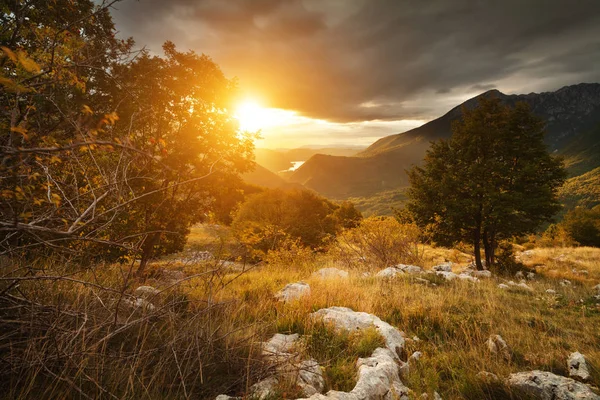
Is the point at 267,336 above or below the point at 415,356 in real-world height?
above

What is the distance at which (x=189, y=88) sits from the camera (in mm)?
9195

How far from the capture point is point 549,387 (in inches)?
129

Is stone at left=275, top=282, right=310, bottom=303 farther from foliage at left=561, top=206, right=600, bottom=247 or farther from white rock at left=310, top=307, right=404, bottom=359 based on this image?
foliage at left=561, top=206, right=600, bottom=247

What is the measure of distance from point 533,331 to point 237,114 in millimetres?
10170

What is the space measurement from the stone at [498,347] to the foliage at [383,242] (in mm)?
9478

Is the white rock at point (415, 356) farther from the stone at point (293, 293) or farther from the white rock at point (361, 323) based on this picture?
the stone at point (293, 293)

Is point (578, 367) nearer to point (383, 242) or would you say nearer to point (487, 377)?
point (487, 377)

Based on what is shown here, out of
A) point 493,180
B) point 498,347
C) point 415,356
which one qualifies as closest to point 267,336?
point 415,356

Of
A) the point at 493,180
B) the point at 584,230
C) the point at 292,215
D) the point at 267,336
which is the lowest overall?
the point at 584,230

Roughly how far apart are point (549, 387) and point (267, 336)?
143 inches

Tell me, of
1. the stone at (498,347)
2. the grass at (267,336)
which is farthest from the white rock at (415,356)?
the stone at (498,347)

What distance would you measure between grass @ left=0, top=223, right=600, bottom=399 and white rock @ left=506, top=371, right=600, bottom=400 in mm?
221

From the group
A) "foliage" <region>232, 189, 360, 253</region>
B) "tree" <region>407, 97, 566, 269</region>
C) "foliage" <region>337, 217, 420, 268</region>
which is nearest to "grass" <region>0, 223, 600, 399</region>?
"foliage" <region>337, 217, 420, 268</region>

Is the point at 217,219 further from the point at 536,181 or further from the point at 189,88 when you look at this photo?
the point at 536,181
